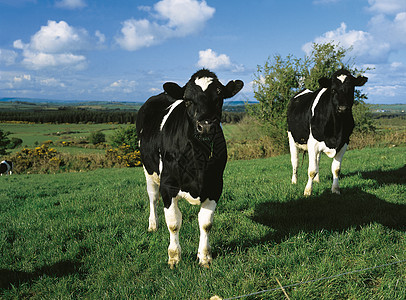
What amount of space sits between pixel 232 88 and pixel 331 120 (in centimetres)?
423

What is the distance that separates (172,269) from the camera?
3598 mm

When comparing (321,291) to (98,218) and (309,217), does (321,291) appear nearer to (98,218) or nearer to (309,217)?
(309,217)

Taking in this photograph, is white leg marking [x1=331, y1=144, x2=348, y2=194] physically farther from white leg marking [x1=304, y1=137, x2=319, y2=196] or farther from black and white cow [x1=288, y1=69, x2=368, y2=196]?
white leg marking [x1=304, y1=137, x2=319, y2=196]

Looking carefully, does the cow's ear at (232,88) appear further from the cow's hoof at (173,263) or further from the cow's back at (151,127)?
the cow's hoof at (173,263)

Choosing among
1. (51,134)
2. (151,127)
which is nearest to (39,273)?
(151,127)

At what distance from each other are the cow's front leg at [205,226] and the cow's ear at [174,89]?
144cm

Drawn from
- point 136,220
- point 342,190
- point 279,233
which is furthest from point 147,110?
point 342,190

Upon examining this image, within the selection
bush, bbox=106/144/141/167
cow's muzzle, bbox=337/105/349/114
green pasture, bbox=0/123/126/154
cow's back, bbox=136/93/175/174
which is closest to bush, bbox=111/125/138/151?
green pasture, bbox=0/123/126/154

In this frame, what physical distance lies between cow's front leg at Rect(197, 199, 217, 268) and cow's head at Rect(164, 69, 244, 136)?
3.30 feet

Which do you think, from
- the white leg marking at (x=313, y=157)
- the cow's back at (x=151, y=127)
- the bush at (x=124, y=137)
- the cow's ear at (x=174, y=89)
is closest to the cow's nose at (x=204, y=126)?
the cow's ear at (x=174, y=89)

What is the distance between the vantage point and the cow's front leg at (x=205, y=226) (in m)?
3.64

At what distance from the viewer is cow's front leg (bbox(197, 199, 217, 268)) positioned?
3641 millimetres

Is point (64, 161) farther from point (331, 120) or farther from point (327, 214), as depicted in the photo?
point (327, 214)

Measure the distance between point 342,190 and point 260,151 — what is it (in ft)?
57.0
